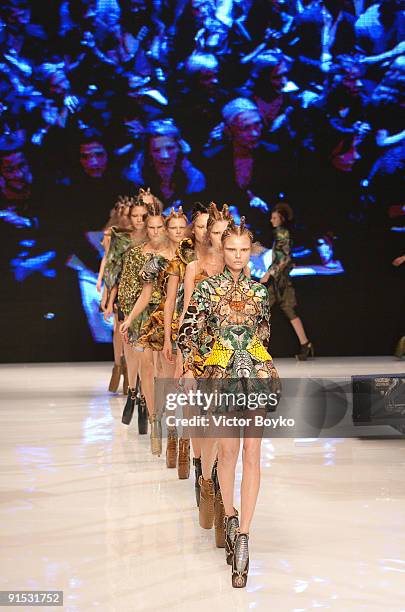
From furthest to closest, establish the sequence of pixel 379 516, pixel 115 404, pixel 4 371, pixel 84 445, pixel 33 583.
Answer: pixel 4 371
pixel 115 404
pixel 84 445
pixel 379 516
pixel 33 583

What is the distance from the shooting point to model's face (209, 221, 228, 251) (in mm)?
4746

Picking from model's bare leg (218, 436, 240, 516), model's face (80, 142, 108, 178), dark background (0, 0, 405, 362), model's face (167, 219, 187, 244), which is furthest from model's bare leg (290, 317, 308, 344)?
model's bare leg (218, 436, 240, 516)

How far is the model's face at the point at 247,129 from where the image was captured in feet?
42.7

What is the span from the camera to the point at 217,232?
4.76 meters

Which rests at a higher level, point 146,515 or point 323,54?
point 323,54

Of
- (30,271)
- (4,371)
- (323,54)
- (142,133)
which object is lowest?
(4,371)

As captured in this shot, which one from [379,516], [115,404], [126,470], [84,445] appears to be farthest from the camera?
[115,404]

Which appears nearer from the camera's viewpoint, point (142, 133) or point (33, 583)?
point (33, 583)

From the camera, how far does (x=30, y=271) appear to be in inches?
520

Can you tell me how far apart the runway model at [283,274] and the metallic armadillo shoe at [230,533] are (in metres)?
8.28

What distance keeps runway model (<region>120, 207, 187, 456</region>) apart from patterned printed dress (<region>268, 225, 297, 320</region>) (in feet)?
18.1

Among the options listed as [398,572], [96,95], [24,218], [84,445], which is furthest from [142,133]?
[398,572]

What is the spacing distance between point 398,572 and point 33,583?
1216mm

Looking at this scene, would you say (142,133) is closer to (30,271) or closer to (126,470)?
(30,271)
